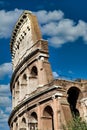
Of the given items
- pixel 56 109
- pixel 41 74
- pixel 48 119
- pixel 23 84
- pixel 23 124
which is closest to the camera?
pixel 56 109

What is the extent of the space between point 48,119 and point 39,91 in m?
3.04

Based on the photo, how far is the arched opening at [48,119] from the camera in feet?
116

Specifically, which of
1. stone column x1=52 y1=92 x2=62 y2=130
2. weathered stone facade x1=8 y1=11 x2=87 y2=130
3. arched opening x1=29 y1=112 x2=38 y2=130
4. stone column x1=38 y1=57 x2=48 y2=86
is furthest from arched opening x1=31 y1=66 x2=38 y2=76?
stone column x1=52 y1=92 x2=62 y2=130

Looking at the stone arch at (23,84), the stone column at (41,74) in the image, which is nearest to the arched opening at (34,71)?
the stone arch at (23,84)

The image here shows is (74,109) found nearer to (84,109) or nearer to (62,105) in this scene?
(84,109)

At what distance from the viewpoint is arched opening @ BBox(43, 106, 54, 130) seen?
116 ft

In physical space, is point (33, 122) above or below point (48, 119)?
above

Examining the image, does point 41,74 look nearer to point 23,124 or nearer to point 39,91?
point 39,91

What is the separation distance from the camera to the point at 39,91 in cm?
3631

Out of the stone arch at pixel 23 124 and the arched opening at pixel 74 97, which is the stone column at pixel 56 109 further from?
the stone arch at pixel 23 124

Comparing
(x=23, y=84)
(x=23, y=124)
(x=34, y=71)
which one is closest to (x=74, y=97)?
(x=34, y=71)

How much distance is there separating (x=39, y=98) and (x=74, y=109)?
4315mm

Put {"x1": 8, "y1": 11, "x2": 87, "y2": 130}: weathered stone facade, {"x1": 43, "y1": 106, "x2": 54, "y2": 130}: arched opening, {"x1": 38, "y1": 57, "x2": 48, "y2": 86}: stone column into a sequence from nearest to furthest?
1. {"x1": 8, "y1": 11, "x2": 87, "y2": 130}: weathered stone facade
2. {"x1": 43, "y1": 106, "x2": 54, "y2": 130}: arched opening
3. {"x1": 38, "y1": 57, "x2": 48, "y2": 86}: stone column

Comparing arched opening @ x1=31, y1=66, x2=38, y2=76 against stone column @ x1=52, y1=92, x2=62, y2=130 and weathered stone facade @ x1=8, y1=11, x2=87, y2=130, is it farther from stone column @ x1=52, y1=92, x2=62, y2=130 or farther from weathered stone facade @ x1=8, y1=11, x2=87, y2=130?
stone column @ x1=52, y1=92, x2=62, y2=130
